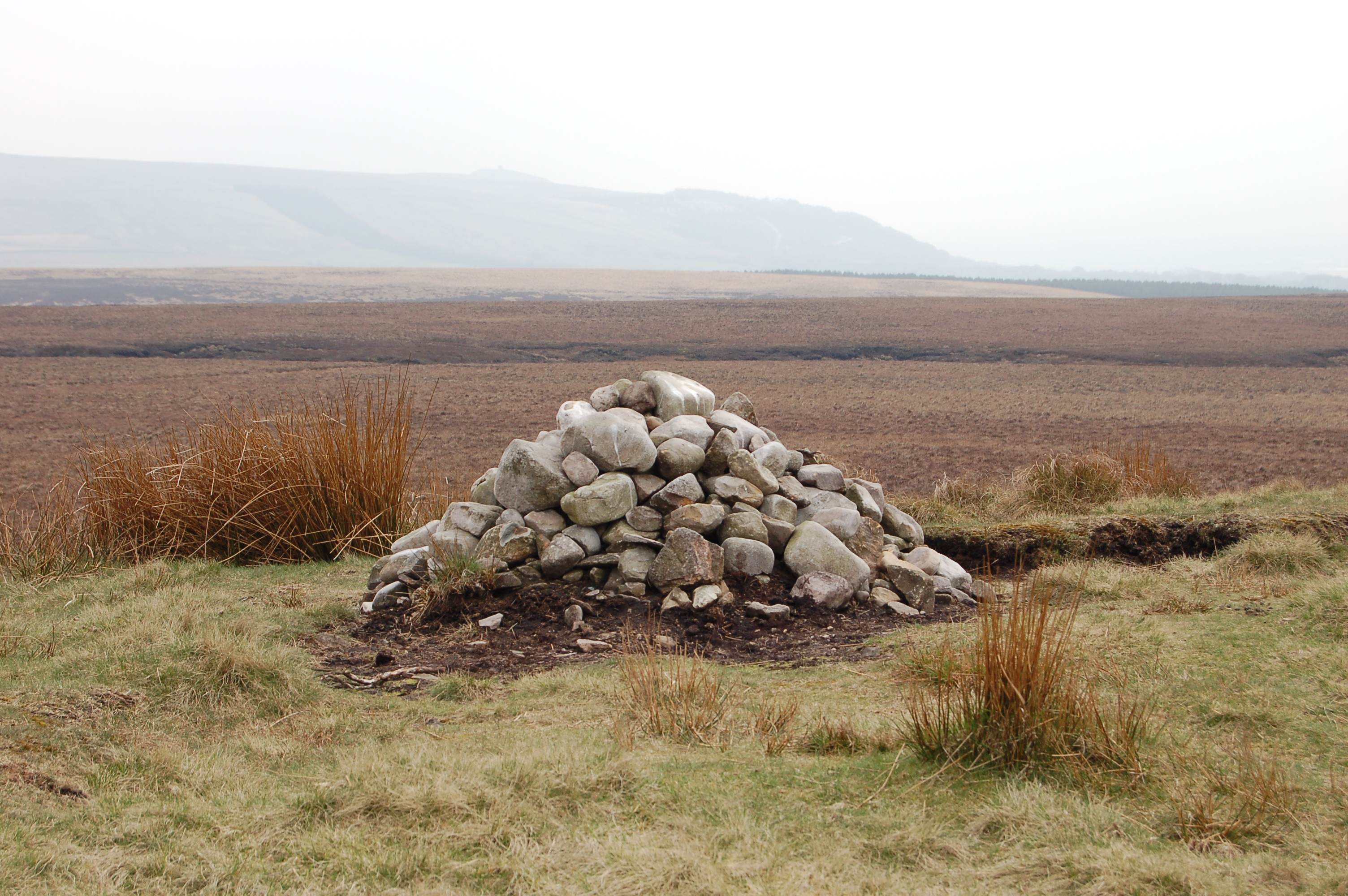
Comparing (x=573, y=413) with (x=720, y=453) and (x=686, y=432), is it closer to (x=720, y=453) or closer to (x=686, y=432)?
(x=686, y=432)

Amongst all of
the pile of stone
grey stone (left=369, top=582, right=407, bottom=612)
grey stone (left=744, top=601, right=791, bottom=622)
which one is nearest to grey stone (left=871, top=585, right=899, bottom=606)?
the pile of stone

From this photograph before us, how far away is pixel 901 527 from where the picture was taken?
Answer: 24.8 feet

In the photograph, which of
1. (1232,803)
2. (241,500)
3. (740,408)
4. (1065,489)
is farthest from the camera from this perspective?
(1065,489)

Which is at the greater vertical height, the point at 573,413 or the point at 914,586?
the point at 573,413

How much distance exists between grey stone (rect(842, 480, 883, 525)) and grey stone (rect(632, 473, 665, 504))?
1569mm

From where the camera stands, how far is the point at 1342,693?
3939 millimetres

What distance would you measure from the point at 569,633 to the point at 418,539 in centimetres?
186

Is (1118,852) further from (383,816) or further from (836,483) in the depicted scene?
(836,483)

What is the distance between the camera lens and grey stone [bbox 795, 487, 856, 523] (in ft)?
23.3

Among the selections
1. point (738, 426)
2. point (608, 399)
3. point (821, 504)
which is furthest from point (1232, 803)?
point (608, 399)

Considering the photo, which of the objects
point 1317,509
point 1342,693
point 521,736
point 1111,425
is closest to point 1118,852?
point 1342,693

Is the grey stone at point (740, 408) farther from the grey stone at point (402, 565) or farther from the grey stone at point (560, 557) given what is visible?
the grey stone at point (402, 565)

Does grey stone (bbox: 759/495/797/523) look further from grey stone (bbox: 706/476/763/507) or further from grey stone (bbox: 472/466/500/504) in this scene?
grey stone (bbox: 472/466/500/504)

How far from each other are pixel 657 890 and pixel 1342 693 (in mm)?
3232
